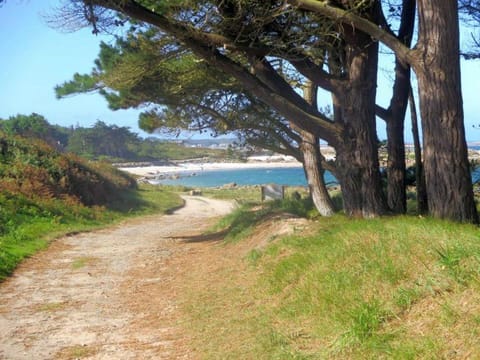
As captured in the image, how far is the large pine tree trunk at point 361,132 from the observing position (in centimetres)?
967

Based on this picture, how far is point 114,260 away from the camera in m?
11.5

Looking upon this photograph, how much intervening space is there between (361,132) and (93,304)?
516 centimetres

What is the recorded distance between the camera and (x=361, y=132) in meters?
9.65

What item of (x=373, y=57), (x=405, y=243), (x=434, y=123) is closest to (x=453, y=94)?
(x=434, y=123)

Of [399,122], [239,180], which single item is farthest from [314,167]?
[239,180]

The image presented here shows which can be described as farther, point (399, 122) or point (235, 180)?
point (235, 180)

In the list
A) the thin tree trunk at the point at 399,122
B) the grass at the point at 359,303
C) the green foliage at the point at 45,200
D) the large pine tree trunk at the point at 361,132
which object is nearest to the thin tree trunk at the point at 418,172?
the thin tree trunk at the point at 399,122

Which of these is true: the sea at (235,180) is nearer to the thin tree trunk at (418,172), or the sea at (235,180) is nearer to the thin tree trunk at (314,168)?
the thin tree trunk at (314,168)

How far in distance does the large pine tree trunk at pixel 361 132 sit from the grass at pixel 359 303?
8.45 ft

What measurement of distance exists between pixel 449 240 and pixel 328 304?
1.22 metres

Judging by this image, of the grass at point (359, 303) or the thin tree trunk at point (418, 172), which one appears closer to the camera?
the grass at point (359, 303)

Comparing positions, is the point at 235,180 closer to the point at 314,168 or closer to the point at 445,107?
the point at 314,168

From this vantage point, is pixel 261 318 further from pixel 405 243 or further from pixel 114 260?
pixel 114 260

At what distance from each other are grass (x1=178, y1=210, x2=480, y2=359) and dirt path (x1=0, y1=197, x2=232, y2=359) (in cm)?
58
